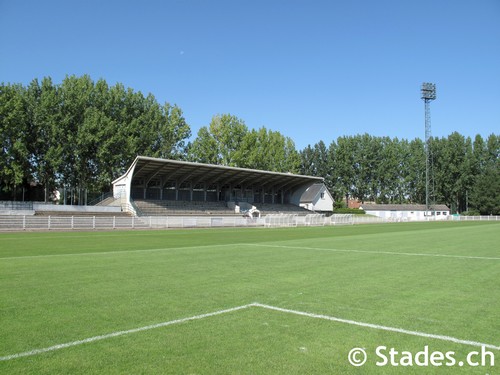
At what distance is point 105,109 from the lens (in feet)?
195

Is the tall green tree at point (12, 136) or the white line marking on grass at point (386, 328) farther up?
the tall green tree at point (12, 136)

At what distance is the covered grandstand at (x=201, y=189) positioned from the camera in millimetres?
53584

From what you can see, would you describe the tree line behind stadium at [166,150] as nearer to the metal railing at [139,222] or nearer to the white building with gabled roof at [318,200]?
the white building with gabled roof at [318,200]

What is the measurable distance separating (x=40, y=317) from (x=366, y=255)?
35.0 feet

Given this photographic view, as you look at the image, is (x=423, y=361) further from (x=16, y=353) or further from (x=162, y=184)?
(x=162, y=184)

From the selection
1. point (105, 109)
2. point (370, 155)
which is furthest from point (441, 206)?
point (105, 109)

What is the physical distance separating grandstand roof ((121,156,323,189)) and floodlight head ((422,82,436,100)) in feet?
110

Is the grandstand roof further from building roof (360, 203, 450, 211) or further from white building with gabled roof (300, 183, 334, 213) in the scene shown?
building roof (360, 203, 450, 211)

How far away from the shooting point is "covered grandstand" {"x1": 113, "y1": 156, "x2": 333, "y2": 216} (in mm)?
53584

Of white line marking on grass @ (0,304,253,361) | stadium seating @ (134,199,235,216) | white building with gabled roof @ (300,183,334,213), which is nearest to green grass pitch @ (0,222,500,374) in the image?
white line marking on grass @ (0,304,253,361)

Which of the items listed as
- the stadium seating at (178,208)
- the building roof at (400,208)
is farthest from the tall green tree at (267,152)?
the building roof at (400,208)

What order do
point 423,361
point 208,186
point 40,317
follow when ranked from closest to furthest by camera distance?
point 423,361 < point 40,317 < point 208,186

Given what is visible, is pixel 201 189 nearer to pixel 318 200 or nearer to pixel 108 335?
pixel 318 200

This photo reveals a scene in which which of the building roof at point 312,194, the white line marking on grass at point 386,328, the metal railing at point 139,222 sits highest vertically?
the building roof at point 312,194
